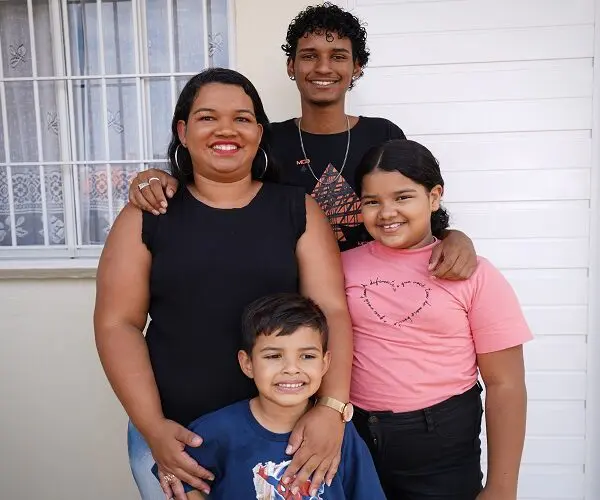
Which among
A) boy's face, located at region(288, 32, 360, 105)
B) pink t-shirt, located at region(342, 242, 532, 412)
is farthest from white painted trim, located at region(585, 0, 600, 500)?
pink t-shirt, located at region(342, 242, 532, 412)

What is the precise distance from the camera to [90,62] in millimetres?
2924

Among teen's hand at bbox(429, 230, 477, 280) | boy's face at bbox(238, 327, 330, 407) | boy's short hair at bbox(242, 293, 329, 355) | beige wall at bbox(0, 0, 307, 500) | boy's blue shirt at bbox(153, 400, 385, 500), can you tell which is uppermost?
teen's hand at bbox(429, 230, 477, 280)

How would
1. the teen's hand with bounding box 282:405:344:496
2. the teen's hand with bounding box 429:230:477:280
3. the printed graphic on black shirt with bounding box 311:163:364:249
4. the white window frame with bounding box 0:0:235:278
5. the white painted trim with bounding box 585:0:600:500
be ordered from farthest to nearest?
the white window frame with bounding box 0:0:235:278
the white painted trim with bounding box 585:0:600:500
the printed graphic on black shirt with bounding box 311:163:364:249
the teen's hand with bounding box 429:230:477:280
the teen's hand with bounding box 282:405:344:496

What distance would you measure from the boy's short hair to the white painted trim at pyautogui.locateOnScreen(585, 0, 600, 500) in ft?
6.24

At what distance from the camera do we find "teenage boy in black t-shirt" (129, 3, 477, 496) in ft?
6.59

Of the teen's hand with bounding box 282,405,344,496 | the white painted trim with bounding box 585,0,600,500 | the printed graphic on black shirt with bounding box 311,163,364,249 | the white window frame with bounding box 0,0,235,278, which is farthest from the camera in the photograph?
the white window frame with bounding box 0,0,235,278

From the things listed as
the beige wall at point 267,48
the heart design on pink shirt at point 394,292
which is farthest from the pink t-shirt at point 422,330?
the beige wall at point 267,48

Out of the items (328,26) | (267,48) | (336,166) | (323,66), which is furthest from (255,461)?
(267,48)

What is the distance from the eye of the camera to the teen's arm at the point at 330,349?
1370 millimetres

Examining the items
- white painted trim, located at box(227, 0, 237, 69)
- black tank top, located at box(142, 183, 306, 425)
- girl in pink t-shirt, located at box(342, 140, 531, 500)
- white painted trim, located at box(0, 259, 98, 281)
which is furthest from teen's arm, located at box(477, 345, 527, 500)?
white painted trim, located at box(0, 259, 98, 281)

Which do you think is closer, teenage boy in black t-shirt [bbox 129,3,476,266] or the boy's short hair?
the boy's short hair

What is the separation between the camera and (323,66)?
2.06 meters

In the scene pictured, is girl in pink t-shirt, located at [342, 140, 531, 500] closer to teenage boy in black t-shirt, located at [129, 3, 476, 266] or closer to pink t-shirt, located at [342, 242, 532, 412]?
pink t-shirt, located at [342, 242, 532, 412]

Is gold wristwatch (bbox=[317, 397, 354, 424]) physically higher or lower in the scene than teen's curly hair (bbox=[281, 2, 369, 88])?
lower
